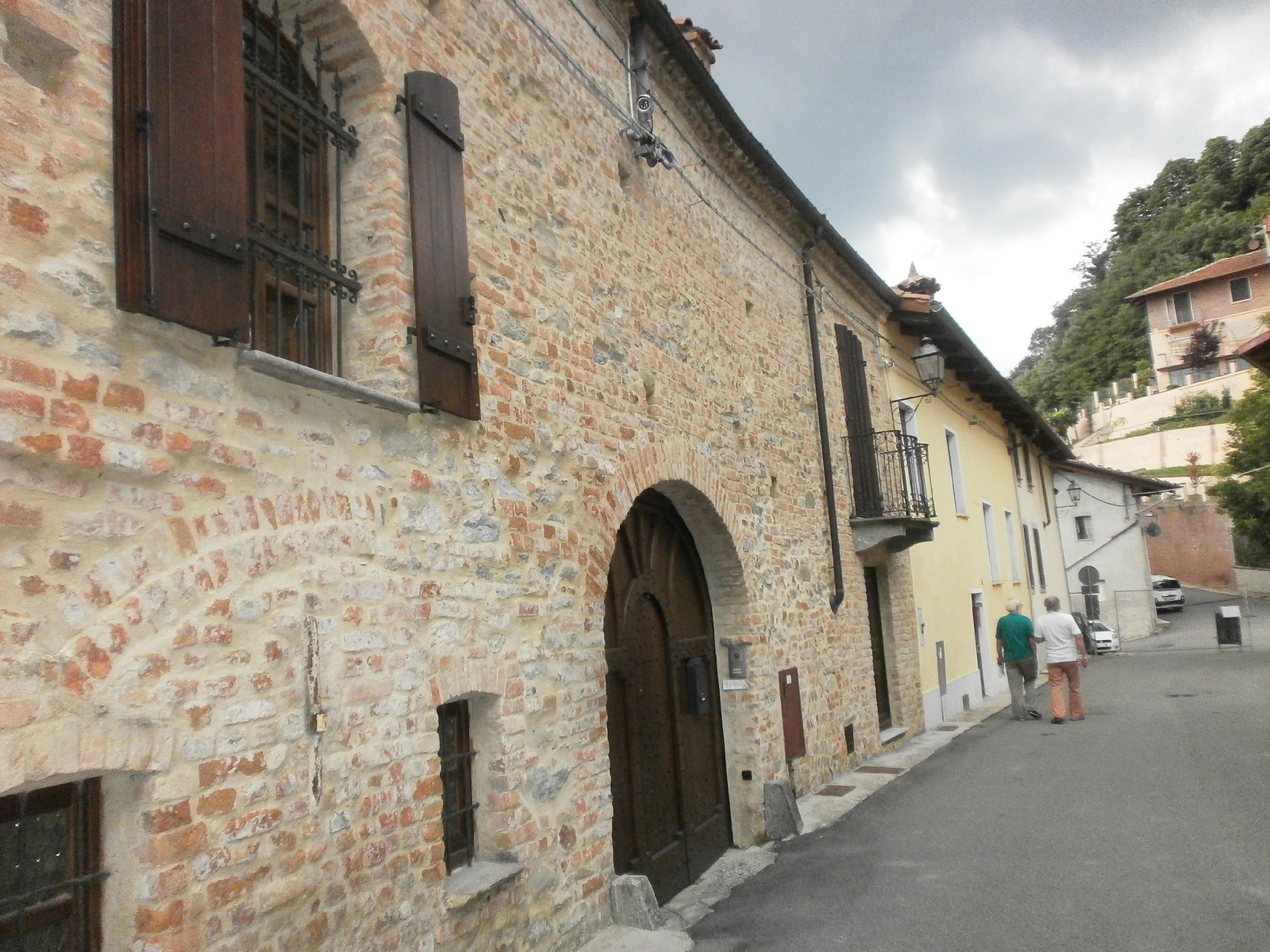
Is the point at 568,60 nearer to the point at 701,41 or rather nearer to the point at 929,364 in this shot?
the point at 701,41

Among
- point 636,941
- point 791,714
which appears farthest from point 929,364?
point 636,941

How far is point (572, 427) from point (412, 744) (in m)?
2.04

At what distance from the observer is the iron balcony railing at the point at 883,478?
10.1 metres

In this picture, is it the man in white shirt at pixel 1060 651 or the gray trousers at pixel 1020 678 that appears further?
the gray trousers at pixel 1020 678

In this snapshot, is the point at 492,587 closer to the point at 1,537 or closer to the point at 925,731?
the point at 1,537

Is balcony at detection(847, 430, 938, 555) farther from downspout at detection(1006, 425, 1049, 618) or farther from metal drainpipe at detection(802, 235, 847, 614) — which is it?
downspout at detection(1006, 425, 1049, 618)

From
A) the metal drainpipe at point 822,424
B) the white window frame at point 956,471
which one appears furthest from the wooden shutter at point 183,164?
the white window frame at point 956,471

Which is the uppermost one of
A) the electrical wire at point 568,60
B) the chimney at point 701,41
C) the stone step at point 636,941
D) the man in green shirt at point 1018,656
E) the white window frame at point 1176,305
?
the white window frame at point 1176,305

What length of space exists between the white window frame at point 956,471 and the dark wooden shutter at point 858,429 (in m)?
5.28

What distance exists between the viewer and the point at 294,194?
379cm

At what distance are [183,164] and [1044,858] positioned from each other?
6260mm

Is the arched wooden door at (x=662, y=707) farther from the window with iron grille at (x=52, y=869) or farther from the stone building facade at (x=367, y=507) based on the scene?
the window with iron grille at (x=52, y=869)

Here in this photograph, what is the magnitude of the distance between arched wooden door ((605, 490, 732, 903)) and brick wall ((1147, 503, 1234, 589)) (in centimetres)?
3499

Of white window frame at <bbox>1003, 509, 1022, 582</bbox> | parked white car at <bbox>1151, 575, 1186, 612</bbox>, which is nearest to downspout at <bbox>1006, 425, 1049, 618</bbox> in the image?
white window frame at <bbox>1003, 509, 1022, 582</bbox>
